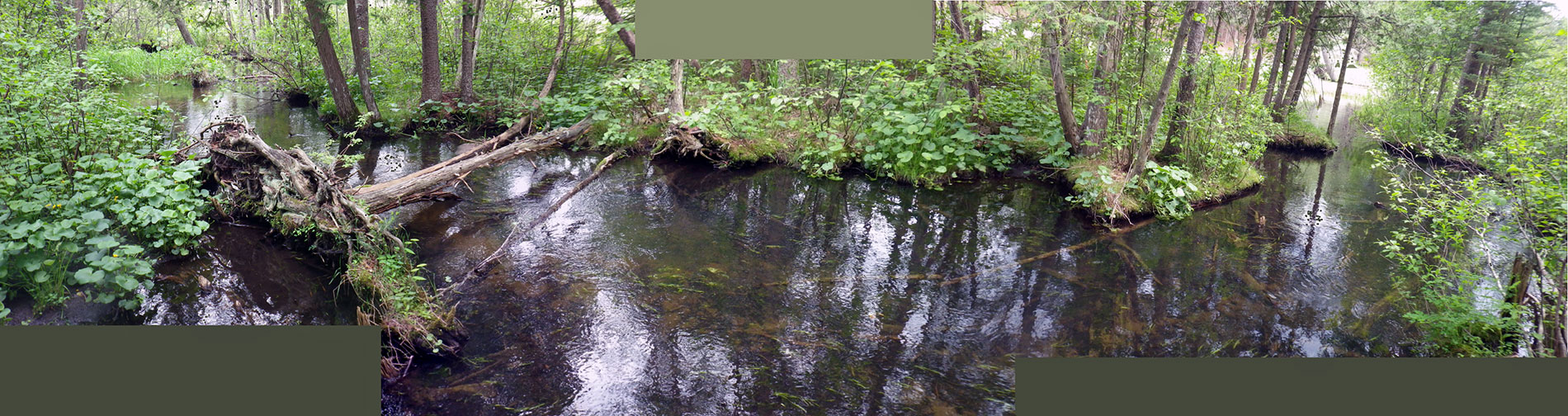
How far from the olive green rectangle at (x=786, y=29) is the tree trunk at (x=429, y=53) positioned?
160 inches

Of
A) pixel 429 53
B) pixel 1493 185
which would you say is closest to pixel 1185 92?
pixel 1493 185

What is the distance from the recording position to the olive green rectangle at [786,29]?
2605 millimetres

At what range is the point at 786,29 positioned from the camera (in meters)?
2.61

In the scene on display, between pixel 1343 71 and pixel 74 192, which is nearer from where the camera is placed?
pixel 74 192

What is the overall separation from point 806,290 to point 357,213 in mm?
1967

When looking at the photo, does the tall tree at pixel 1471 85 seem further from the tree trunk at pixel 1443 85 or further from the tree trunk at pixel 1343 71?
the tree trunk at pixel 1343 71

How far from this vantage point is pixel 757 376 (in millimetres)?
2625

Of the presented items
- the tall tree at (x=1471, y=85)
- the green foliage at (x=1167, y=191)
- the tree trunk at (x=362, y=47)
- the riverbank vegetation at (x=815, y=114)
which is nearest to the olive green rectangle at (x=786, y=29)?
the riverbank vegetation at (x=815, y=114)

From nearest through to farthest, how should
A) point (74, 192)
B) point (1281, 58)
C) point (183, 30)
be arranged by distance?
point (74, 192) → point (183, 30) → point (1281, 58)

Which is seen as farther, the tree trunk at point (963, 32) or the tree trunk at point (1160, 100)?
the tree trunk at point (963, 32)

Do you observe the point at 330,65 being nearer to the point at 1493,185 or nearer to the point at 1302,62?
the point at 1493,185

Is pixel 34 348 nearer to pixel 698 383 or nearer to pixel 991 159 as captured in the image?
pixel 698 383

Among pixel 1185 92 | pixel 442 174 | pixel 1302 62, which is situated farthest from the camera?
pixel 1302 62

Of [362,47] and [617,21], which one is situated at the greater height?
[617,21]
